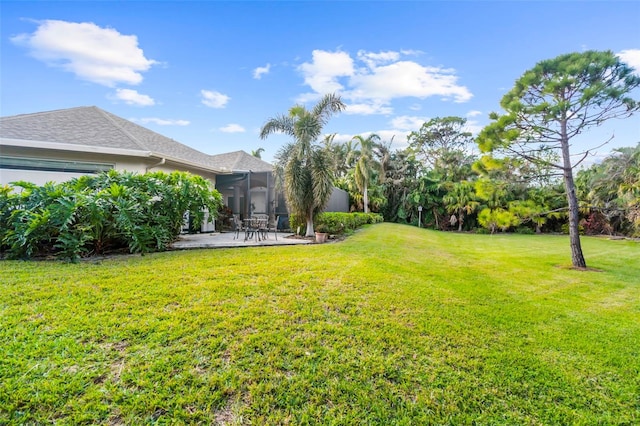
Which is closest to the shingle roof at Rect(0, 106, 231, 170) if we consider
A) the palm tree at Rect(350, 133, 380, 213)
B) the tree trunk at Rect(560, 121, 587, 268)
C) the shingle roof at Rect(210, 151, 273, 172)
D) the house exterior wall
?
the shingle roof at Rect(210, 151, 273, 172)

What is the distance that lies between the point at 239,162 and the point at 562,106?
12667 mm

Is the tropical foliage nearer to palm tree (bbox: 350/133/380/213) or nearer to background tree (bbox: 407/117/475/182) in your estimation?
palm tree (bbox: 350/133/380/213)

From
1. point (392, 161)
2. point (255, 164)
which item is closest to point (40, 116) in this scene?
point (255, 164)

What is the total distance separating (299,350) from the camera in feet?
8.96

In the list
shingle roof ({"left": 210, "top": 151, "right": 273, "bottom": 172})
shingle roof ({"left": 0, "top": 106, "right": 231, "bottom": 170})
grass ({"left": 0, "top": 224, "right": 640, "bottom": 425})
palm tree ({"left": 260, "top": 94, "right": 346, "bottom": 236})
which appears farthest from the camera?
shingle roof ({"left": 210, "top": 151, "right": 273, "bottom": 172})

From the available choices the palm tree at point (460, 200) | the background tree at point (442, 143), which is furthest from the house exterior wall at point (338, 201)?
the background tree at point (442, 143)

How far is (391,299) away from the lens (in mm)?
4102

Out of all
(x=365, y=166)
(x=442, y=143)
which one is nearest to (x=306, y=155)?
(x=365, y=166)

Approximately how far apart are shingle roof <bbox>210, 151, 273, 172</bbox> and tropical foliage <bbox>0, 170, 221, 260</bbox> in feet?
20.8

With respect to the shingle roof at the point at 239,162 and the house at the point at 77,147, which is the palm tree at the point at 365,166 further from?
A: the house at the point at 77,147

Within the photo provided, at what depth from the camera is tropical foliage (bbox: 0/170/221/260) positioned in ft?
17.8

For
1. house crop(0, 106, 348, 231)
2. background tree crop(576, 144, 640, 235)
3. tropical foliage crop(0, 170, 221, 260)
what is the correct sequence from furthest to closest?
background tree crop(576, 144, 640, 235)
house crop(0, 106, 348, 231)
tropical foliage crop(0, 170, 221, 260)

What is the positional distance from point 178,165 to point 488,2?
1192 cm

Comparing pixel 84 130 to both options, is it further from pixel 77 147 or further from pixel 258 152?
pixel 258 152
